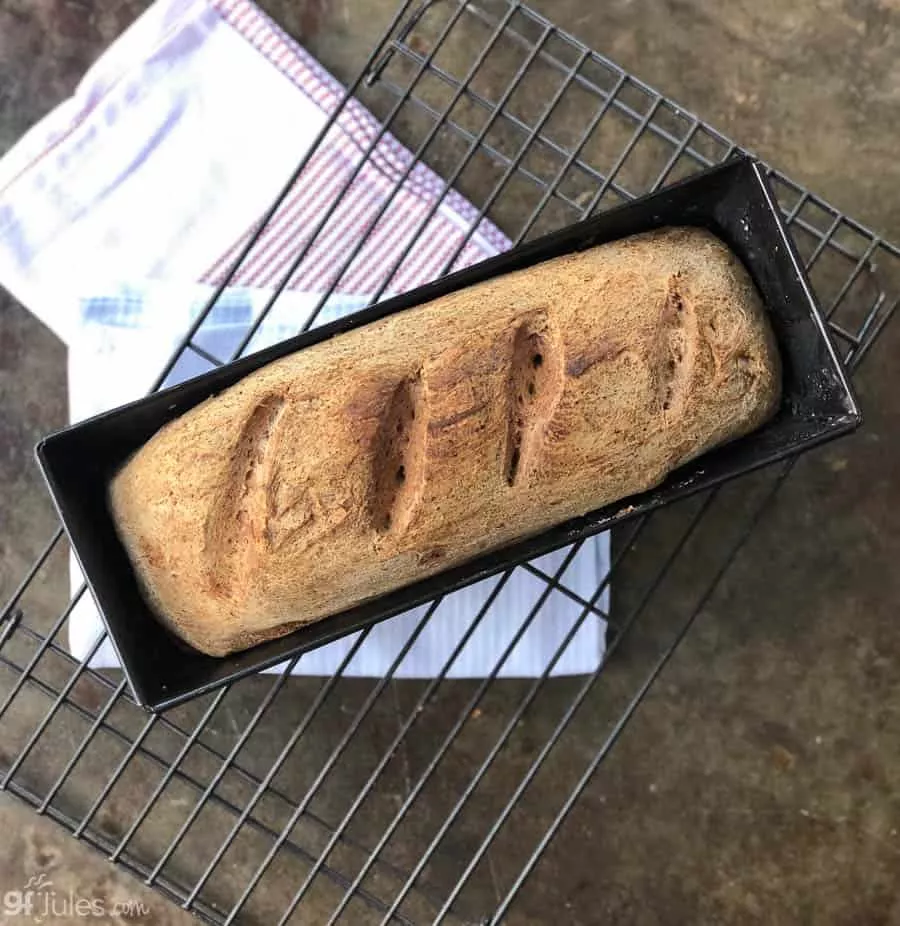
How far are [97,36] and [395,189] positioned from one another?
26.7 inches

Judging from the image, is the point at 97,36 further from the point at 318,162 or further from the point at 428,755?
the point at 428,755

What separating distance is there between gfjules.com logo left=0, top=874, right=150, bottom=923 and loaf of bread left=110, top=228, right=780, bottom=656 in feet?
2.34

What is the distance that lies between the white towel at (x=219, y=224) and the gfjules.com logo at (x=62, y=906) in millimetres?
456

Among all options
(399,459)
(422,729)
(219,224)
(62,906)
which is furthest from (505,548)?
(62,906)

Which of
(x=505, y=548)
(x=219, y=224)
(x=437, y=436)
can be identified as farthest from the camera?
(x=219, y=224)

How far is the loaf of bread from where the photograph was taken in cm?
100

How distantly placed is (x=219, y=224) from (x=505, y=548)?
0.75 m

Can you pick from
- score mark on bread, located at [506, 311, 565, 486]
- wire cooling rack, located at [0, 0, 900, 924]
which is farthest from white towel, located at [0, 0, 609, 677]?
score mark on bread, located at [506, 311, 565, 486]

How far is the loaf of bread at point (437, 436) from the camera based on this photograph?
39.3 inches

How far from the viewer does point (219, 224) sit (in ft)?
4.72

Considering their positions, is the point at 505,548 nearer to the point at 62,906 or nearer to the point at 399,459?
the point at 399,459

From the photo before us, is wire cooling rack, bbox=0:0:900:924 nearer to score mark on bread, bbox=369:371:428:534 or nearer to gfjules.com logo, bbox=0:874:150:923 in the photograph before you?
gfjules.com logo, bbox=0:874:150:923

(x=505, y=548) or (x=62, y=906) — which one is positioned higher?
(x=505, y=548)

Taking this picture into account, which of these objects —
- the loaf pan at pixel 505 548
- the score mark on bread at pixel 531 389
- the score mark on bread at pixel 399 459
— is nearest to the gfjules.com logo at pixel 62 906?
the loaf pan at pixel 505 548
